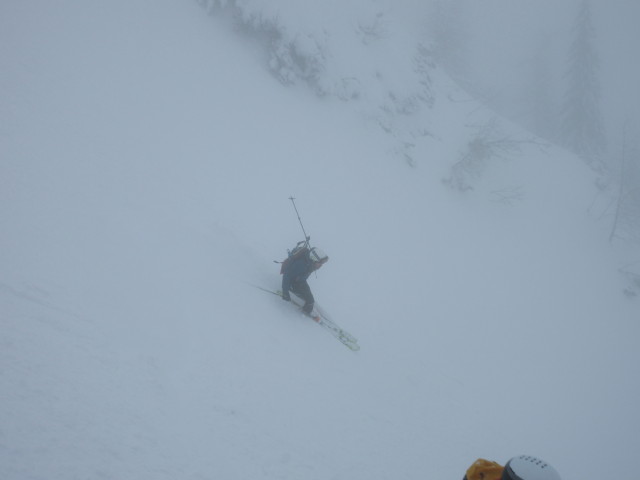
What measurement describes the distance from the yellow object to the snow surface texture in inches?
126

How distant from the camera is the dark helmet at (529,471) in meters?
A: 2.22

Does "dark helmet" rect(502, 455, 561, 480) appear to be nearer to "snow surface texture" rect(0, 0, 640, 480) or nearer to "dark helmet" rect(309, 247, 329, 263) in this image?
"snow surface texture" rect(0, 0, 640, 480)

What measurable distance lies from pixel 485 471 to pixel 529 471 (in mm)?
659

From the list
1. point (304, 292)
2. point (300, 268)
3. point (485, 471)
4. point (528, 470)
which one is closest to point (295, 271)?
point (300, 268)

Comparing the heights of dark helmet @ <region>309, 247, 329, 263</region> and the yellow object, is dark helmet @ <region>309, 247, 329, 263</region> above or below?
above

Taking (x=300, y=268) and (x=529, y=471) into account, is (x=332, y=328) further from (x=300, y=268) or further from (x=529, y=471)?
(x=529, y=471)

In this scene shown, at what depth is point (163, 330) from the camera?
19.4 feet

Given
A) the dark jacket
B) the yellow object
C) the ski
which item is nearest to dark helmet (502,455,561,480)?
the yellow object

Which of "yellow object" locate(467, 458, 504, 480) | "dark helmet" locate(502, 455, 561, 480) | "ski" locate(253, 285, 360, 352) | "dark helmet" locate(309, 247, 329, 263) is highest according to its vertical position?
"dark helmet" locate(309, 247, 329, 263)

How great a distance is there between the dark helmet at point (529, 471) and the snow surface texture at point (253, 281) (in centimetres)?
367

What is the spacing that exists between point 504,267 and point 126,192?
700 inches

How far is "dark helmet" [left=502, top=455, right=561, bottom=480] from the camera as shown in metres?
2.22

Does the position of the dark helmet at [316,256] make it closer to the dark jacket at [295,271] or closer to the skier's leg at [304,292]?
the dark jacket at [295,271]

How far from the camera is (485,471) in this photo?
281cm
